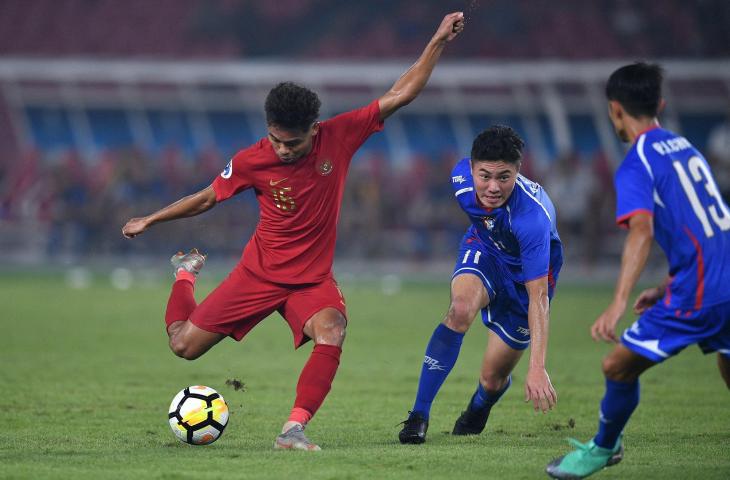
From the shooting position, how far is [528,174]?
23.9 metres

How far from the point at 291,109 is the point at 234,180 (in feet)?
2.55

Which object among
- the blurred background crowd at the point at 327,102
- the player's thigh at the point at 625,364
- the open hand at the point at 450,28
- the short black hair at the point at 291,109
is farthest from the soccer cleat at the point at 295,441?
the blurred background crowd at the point at 327,102

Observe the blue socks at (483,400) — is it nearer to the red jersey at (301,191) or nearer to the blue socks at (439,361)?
the blue socks at (439,361)

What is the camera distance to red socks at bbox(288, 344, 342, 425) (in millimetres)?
6824

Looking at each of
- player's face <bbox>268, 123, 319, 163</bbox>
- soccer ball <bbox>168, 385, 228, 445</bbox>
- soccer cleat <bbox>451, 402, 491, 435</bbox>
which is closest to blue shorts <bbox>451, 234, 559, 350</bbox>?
soccer cleat <bbox>451, 402, 491, 435</bbox>

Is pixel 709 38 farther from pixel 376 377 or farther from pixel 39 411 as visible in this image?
pixel 39 411

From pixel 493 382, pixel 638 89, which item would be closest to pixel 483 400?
pixel 493 382

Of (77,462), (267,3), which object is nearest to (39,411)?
(77,462)

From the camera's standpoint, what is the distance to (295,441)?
6.64 m

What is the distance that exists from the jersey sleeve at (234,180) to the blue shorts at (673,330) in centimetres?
272

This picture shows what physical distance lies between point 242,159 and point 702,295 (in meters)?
3.01

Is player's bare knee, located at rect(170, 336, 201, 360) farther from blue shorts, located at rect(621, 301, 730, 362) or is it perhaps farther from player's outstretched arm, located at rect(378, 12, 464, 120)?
blue shorts, located at rect(621, 301, 730, 362)

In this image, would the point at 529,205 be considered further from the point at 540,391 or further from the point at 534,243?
the point at 540,391

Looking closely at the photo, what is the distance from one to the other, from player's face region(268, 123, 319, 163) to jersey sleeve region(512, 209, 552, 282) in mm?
1425
